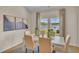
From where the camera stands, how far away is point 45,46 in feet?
7.49

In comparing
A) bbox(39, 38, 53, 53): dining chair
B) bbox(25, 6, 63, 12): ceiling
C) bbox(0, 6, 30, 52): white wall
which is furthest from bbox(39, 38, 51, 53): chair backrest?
bbox(25, 6, 63, 12): ceiling

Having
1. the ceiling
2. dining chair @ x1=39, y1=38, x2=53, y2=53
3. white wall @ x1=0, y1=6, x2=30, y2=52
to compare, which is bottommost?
dining chair @ x1=39, y1=38, x2=53, y2=53

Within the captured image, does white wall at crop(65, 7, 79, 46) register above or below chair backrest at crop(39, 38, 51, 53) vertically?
above

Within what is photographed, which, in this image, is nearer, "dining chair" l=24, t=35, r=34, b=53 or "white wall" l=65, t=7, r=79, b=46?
"white wall" l=65, t=7, r=79, b=46

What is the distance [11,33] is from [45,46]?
2.56 feet

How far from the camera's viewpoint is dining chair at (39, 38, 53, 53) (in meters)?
2.21

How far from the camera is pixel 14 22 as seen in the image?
222 centimetres

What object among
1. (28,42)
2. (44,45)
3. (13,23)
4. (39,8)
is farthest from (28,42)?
(39,8)

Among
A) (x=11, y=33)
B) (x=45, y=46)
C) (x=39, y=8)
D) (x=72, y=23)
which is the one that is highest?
(x=39, y=8)

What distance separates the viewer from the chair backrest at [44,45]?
222cm

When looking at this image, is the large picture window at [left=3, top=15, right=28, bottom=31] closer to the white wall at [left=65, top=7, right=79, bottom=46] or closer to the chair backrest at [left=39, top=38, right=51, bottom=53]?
the chair backrest at [left=39, top=38, right=51, bottom=53]

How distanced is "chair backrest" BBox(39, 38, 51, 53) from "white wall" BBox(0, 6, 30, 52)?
448 millimetres

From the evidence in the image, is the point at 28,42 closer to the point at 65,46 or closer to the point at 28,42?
the point at 28,42
